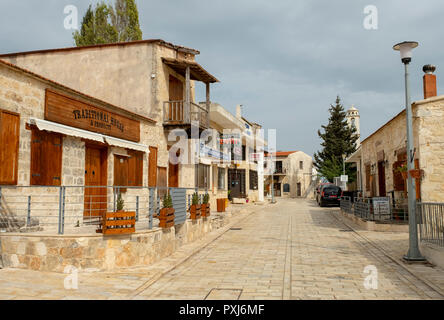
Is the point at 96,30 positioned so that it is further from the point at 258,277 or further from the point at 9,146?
the point at 258,277

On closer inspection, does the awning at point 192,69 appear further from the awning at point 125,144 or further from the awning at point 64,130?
the awning at point 64,130

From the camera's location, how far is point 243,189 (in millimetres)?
31000

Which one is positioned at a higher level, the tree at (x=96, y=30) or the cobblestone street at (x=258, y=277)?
the tree at (x=96, y=30)

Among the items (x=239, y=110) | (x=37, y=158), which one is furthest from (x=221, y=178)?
(x=37, y=158)

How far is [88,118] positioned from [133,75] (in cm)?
484

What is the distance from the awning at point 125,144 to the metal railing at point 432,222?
28.7 ft

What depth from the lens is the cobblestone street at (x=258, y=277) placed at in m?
5.91

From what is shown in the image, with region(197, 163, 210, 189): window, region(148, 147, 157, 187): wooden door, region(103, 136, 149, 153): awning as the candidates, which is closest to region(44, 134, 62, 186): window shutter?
region(103, 136, 149, 153): awning

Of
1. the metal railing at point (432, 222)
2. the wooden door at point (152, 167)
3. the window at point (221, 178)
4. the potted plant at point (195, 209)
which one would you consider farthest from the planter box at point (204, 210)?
the window at point (221, 178)

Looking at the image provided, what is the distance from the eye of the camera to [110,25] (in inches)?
998

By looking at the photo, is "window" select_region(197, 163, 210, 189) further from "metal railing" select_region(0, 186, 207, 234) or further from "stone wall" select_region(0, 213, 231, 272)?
"stone wall" select_region(0, 213, 231, 272)

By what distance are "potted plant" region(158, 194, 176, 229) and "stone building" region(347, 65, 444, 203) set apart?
8.64 m

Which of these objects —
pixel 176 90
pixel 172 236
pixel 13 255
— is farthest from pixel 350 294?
pixel 176 90
